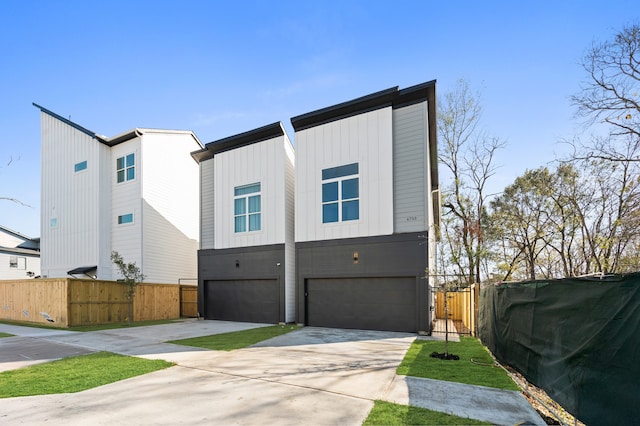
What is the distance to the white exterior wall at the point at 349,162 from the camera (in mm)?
12359

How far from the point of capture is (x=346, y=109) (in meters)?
13.2

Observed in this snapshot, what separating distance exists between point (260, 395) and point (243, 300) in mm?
10935

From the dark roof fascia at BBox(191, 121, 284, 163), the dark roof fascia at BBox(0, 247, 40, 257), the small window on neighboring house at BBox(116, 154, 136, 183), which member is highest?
the dark roof fascia at BBox(191, 121, 284, 163)

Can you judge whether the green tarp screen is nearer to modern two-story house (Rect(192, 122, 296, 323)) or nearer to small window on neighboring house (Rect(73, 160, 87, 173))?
modern two-story house (Rect(192, 122, 296, 323))

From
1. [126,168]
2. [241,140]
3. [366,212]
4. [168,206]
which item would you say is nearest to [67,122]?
[126,168]

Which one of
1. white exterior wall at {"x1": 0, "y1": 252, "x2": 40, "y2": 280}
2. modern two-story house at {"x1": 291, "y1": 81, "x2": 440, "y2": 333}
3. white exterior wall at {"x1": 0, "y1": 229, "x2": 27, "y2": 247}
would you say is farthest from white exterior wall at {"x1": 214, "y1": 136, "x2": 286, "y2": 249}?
white exterior wall at {"x1": 0, "y1": 229, "x2": 27, "y2": 247}

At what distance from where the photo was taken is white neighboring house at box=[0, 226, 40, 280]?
27078 mm

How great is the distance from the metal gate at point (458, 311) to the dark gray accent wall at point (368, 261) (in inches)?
49.5

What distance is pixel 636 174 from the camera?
14.7m

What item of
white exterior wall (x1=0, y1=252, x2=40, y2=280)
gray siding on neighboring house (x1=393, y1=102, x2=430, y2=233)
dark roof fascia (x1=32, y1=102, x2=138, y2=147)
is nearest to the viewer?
gray siding on neighboring house (x1=393, y1=102, x2=430, y2=233)

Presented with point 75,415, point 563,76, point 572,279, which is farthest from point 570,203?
point 75,415

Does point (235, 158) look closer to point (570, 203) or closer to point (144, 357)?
point (144, 357)

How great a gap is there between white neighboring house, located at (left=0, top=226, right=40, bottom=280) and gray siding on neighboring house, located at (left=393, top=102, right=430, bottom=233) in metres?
31.3

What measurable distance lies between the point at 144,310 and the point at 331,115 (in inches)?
484
